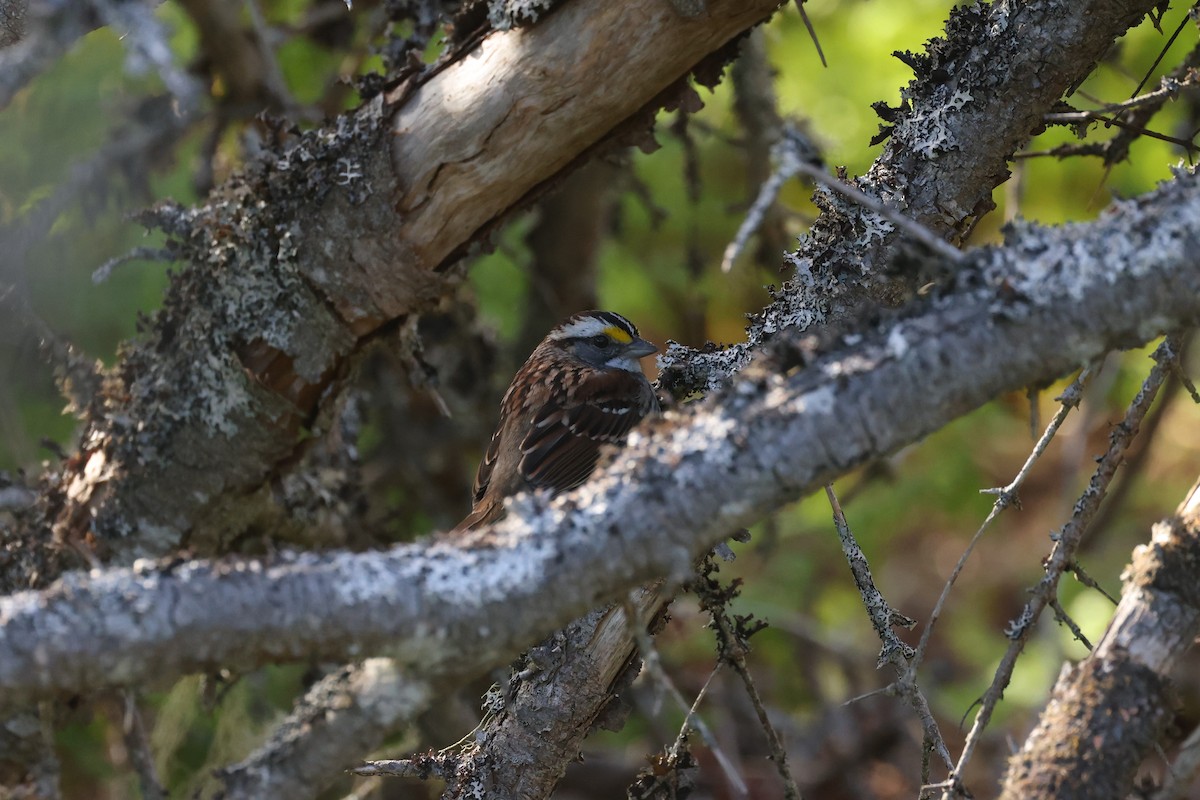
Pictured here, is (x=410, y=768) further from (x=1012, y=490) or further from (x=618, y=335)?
(x=618, y=335)

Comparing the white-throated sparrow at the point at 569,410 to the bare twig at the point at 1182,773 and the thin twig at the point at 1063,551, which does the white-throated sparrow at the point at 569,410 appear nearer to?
the thin twig at the point at 1063,551

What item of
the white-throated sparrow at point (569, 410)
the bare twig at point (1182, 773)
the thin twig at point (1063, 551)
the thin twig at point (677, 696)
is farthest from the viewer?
the white-throated sparrow at point (569, 410)

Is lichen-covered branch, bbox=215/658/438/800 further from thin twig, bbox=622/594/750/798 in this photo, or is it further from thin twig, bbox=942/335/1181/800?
thin twig, bbox=942/335/1181/800

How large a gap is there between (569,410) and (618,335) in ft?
1.34

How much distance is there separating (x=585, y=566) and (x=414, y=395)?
3688mm

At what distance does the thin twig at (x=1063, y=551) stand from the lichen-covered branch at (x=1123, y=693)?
9 cm

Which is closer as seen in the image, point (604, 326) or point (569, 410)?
point (569, 410)

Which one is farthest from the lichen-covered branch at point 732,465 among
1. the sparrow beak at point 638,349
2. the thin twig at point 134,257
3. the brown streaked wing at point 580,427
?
the sparrow beak at point 638,349

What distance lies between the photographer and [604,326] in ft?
14.5

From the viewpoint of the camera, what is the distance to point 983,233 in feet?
19.8

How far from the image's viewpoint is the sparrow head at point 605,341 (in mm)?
4367

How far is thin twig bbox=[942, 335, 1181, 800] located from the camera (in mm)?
1995

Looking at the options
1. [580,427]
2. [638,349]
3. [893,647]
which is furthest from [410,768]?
[638,349]

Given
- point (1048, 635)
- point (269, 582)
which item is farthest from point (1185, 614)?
point (1048, 635)
